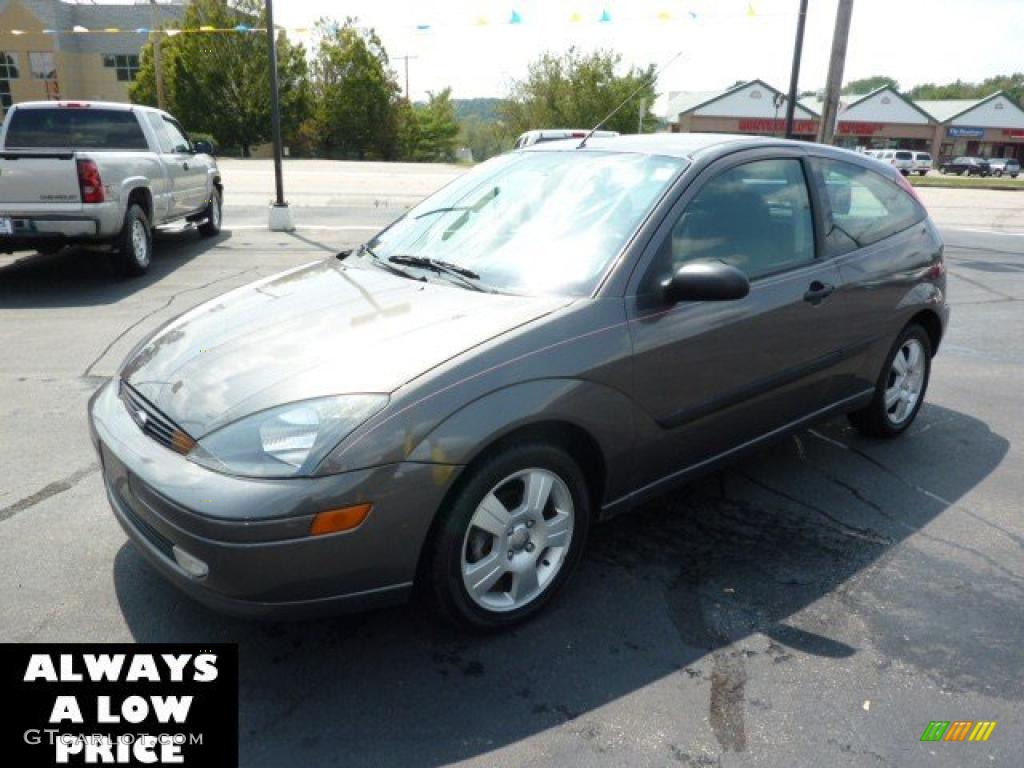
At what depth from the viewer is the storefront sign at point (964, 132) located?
245 ft

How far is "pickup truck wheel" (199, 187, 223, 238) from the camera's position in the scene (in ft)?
38.9

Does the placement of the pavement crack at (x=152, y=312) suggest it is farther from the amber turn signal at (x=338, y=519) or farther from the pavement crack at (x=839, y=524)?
the pavement crack at (x=839, y=524)

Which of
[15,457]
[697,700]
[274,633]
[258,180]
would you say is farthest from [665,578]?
[258,180]

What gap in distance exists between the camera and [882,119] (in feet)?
238

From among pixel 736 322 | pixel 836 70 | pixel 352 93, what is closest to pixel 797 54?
pixel 836 70

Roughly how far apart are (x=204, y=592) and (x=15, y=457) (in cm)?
239

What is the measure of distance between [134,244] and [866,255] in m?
7.49

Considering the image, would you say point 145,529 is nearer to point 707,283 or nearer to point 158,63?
point 707,283

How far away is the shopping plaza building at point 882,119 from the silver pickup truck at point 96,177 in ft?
203

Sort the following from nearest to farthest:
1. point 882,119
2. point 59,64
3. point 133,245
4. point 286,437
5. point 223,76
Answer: point 286,437 < point 133,245 < point 223,76 < point 59,64 < point 882,119

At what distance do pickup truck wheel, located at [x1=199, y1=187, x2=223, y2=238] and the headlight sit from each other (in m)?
10.3

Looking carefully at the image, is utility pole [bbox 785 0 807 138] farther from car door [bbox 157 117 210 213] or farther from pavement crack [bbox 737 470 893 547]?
pavement crack [bbox 737 470 893 547]

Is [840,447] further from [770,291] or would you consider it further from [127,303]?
[127,303]

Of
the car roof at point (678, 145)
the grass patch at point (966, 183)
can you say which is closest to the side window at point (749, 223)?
the car roof at point (678, 145)
